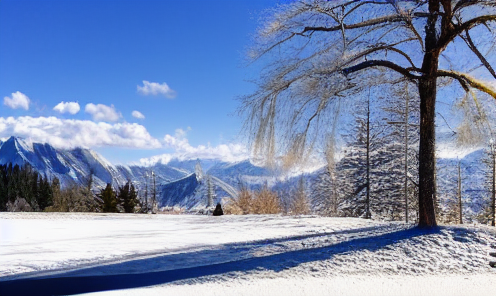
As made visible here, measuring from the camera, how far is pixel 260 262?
7.02 metres

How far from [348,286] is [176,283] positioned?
2.49 meters

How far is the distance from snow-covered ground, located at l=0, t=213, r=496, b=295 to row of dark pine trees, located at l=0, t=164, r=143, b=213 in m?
24.4

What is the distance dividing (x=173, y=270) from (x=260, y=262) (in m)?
1.47

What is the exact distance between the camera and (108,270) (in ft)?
21.7

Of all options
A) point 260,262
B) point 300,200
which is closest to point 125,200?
point 300,200

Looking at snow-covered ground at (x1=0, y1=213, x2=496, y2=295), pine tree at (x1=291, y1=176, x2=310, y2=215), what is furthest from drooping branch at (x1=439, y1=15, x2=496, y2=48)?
pine tree at (x1=291, y1=176, x2=310, y2=215)

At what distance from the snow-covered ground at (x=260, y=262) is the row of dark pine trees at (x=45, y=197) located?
2438 centimetres

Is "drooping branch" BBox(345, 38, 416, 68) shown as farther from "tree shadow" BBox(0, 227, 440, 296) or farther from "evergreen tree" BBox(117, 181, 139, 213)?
"evergreen tree" BBox(117, 181, 139, 213)

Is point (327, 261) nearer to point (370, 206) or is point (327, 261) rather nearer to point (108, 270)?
point (108, 270)

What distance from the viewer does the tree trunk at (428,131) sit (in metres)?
9.30

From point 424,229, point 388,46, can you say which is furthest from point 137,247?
point 388,46

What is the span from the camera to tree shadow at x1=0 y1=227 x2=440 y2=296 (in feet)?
18.6

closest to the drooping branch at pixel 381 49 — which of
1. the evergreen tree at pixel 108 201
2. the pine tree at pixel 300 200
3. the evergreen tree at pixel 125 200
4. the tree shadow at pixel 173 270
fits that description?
the tree shadow at pixel 173 270

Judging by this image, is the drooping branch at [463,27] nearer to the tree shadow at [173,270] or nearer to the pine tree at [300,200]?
the tree shadow at [173,270]
